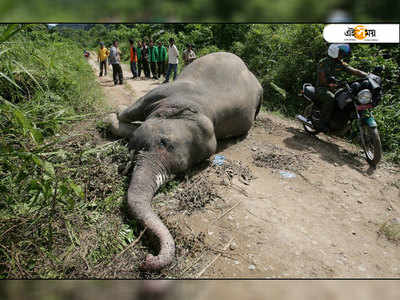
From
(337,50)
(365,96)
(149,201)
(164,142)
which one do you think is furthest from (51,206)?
(337,50)

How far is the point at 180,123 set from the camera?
3.90m

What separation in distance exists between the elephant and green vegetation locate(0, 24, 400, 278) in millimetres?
276

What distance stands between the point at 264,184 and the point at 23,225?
299cm

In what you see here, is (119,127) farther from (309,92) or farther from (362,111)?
(362,111)

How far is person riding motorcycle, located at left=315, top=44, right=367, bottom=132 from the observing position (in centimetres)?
530

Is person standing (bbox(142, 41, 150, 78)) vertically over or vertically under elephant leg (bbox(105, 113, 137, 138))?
over

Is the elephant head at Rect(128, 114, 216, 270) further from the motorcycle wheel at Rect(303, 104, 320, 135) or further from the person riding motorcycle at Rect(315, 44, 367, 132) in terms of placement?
Answer: the motorcycle wheel at Rect(303, 104, 320, 135)

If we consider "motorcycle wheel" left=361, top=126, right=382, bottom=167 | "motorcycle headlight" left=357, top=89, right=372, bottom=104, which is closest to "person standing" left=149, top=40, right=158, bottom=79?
"motorcycle headlight" left=357, top=89, right=372, bottom=104

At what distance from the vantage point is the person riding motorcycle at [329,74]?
17.4ft

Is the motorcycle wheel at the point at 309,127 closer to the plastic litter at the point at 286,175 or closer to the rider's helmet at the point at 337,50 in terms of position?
the rider's helmet at the point at 337,50

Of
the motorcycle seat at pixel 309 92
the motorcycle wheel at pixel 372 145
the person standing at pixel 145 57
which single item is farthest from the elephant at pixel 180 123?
the person standing at pixel 145 57

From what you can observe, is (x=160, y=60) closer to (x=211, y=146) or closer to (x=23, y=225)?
(x=211, y=146)

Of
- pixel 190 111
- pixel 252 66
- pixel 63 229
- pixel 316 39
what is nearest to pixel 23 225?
pixel 63 229

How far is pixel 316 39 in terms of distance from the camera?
740cm
